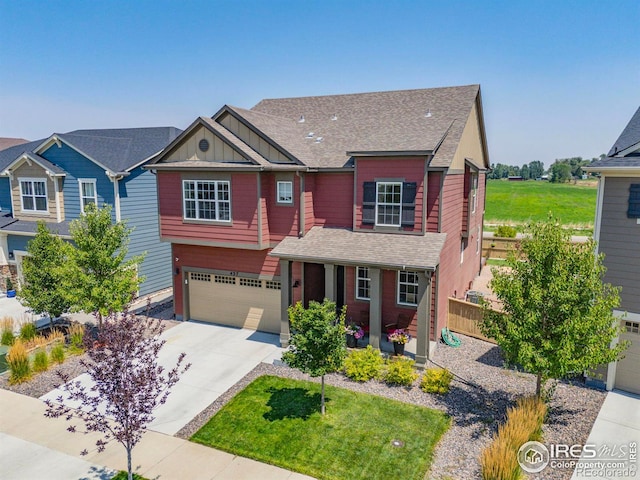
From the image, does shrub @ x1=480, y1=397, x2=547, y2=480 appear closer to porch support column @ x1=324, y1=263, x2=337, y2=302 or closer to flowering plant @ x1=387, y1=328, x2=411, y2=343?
flowering plant @ x1=387, y1=328, x2=411, y2=343

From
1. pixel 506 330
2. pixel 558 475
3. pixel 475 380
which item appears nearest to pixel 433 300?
pixel 475 380

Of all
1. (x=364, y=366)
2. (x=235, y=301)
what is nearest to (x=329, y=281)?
(x=364, y=366)

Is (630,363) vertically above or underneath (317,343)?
underneath

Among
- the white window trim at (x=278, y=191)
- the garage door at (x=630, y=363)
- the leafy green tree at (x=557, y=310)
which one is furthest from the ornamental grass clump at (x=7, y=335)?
the garage door at (x=630, y=363)

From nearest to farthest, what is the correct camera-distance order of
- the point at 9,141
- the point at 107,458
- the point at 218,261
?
1. the point at 107,458
2. the point at 218,261
3. the point at 9,141

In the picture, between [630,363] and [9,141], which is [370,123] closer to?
[630,363]

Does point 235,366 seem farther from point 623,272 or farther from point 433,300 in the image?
point 623,272
